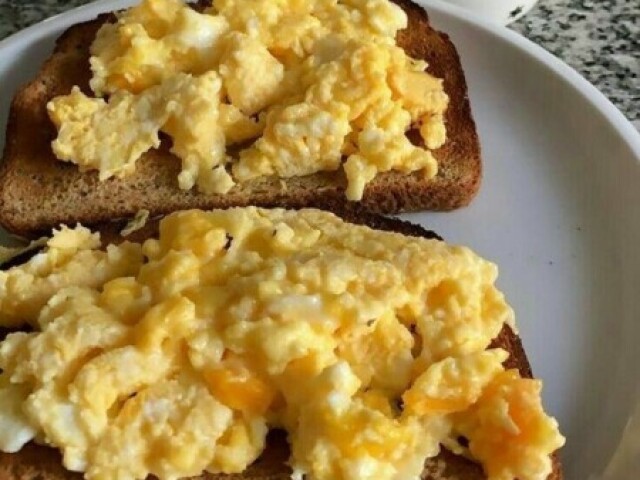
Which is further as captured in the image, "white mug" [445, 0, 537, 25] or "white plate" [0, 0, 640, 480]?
"white mug" [445, 0, 537, 25]

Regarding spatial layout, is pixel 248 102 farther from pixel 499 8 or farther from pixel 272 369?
pixel 499 8

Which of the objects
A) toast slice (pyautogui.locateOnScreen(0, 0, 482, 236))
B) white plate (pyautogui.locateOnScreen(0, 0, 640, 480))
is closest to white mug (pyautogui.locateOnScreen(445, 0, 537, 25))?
white plate (pyautogui.locateOnScreen(0, 0, 640, 480))

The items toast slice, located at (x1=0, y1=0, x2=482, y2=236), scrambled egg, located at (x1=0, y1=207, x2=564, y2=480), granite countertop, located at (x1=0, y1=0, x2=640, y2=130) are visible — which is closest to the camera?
scrambled egg, located at (x1=0, y1=207, x2=564, y2=480)

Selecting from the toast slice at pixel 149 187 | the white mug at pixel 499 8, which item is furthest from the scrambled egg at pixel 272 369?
the white mug at pixel 499 8

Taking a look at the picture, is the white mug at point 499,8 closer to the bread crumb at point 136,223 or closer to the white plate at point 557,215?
the white plate at point 557,215

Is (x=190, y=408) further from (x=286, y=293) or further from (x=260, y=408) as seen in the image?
(x=286, y=293)

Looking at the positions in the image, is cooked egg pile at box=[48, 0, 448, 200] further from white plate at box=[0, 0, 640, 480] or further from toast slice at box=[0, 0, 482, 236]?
white plate at box=[0, 0, 640, 480]

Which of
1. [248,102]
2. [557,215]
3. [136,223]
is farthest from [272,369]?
[557,215]
